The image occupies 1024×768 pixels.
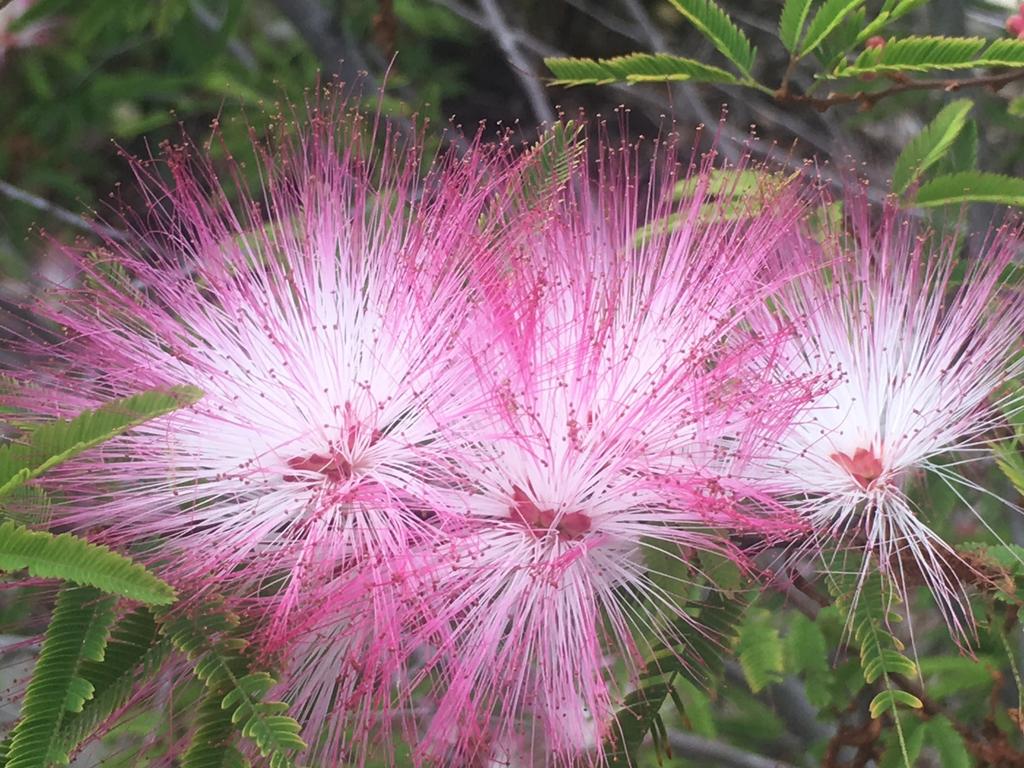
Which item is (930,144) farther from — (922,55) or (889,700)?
(889,700)

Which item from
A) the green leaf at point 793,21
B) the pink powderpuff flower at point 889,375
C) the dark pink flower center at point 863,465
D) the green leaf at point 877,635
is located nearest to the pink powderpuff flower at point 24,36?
the green leaf at point 793,21

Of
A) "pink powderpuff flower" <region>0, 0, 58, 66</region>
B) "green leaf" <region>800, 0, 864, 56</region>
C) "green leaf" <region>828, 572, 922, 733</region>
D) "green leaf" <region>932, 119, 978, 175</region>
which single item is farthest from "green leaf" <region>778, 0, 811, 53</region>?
"pink powderpuff flower" <region>0, 0, 58, 66</region>

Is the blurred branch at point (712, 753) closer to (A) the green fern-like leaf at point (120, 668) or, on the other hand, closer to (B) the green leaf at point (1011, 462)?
(B) the green leaf at point (1011, 462)

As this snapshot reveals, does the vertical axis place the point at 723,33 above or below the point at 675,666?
above

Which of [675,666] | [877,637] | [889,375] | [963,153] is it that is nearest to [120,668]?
[675,666]

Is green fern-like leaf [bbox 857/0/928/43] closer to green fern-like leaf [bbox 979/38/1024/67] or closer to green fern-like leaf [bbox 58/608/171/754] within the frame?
green fern-like leaf [bbox 979/38/1024/67]

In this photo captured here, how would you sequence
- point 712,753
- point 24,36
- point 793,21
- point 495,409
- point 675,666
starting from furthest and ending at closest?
point 24,36 → point 712,753 → point 793,21 → point 675,666 → point 495,409
